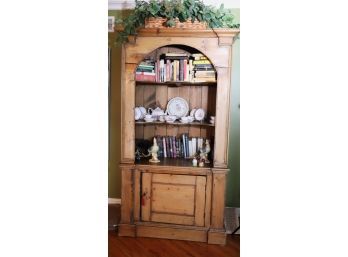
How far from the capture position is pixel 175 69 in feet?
8.61

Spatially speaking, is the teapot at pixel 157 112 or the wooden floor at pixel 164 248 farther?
the teapot at pixel 157 112

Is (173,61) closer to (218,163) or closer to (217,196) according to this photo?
(218,163)

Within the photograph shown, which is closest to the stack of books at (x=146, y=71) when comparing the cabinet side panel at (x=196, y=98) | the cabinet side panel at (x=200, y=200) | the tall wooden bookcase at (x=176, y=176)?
the tall wooden bookcase at (x=176, y=176)

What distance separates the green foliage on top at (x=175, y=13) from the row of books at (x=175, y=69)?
13.2 inches

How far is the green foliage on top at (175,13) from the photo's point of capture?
7.55ft

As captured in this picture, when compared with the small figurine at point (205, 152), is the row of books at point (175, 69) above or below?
above

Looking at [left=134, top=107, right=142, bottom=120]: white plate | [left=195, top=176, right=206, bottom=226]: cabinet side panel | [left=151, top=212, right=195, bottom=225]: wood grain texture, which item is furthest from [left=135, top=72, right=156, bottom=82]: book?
[left=151, top=212, right=195, bottom=225]: wood grain texture

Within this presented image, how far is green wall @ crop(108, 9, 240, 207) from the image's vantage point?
3.02 meters

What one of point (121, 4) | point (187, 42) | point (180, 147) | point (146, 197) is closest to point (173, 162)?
point (180, 147)


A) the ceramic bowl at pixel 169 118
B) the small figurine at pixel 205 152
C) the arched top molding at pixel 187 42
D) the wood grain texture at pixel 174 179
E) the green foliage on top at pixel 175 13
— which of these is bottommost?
the wood grain texture at pixel 174 179

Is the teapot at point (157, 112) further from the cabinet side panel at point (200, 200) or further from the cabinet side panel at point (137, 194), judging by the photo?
the cabinet side panel at point (200, 200)

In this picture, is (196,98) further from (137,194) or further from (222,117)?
(137,194)

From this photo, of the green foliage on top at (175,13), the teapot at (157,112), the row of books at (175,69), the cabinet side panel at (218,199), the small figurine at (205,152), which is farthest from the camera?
the teapot at (157,112)
